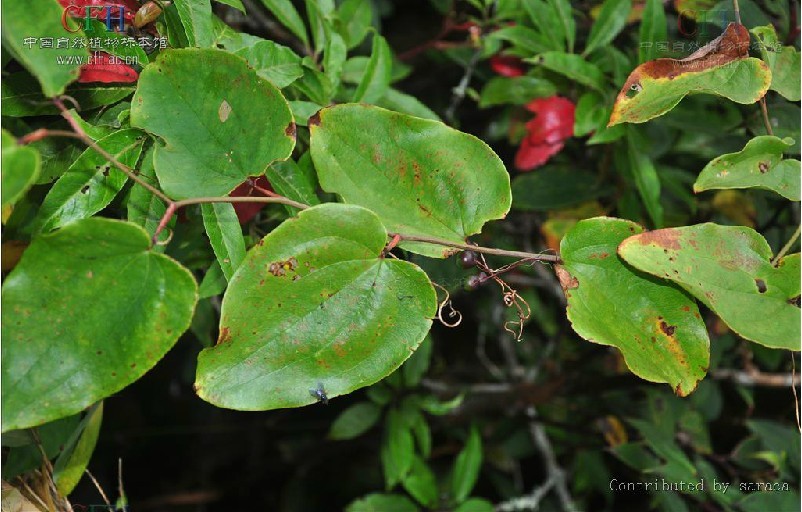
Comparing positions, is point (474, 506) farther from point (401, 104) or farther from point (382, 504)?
point (401, 104)

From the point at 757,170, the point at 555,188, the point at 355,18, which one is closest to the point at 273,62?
the point at 355,18

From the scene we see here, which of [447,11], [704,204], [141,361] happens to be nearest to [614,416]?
[704,204]

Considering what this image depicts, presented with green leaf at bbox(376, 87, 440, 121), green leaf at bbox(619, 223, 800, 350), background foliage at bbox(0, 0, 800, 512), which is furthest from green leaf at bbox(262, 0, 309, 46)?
green leaf at bbox(619, 223, 800, 350)

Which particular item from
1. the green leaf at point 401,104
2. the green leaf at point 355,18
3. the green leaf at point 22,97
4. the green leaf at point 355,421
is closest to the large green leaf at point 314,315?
the green leaf at point 22,97

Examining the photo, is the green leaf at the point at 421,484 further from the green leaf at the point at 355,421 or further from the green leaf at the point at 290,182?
the green leaf at the point at 290,182

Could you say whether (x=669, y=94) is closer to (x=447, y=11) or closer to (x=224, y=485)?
(x=447, y=11)
